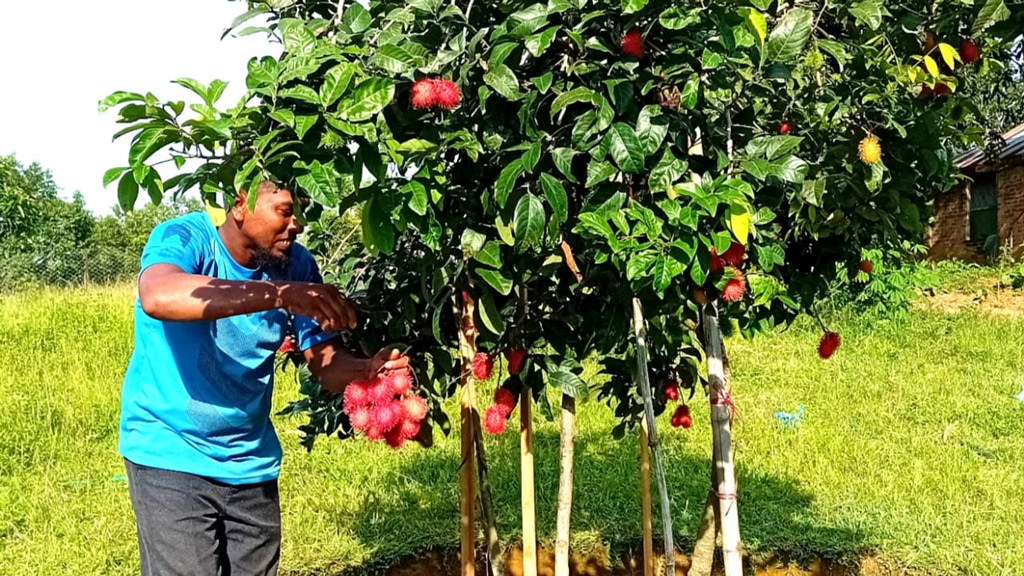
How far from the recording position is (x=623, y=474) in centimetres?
410

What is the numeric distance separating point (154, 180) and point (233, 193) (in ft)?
0.36

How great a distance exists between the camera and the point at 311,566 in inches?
123

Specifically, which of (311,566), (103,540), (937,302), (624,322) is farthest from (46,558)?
(937,302)

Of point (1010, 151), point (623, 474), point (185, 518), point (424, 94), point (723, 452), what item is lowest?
point (623, 474)

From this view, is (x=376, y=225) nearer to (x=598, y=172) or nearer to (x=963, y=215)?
A: (x=598, y=172)

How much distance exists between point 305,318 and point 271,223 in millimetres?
294

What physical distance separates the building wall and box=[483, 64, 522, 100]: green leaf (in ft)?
38.5

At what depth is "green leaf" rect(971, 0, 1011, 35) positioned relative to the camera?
125 cm

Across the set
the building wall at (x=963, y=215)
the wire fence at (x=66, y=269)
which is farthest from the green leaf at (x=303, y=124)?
the wire fence at (x=66, y=269)

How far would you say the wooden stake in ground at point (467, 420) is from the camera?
1.69 meters

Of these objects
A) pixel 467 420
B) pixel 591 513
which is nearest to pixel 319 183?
pixel 467 420

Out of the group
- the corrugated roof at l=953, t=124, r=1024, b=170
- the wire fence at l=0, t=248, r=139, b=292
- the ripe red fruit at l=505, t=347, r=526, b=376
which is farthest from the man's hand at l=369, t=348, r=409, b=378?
the wire fence at l=0, t=248, r=139, b=292

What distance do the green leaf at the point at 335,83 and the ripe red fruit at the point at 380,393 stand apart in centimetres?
61

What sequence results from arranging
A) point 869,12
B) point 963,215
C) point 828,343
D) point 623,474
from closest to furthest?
point 869,12
point 828,343
point 623,474
point 963,215
